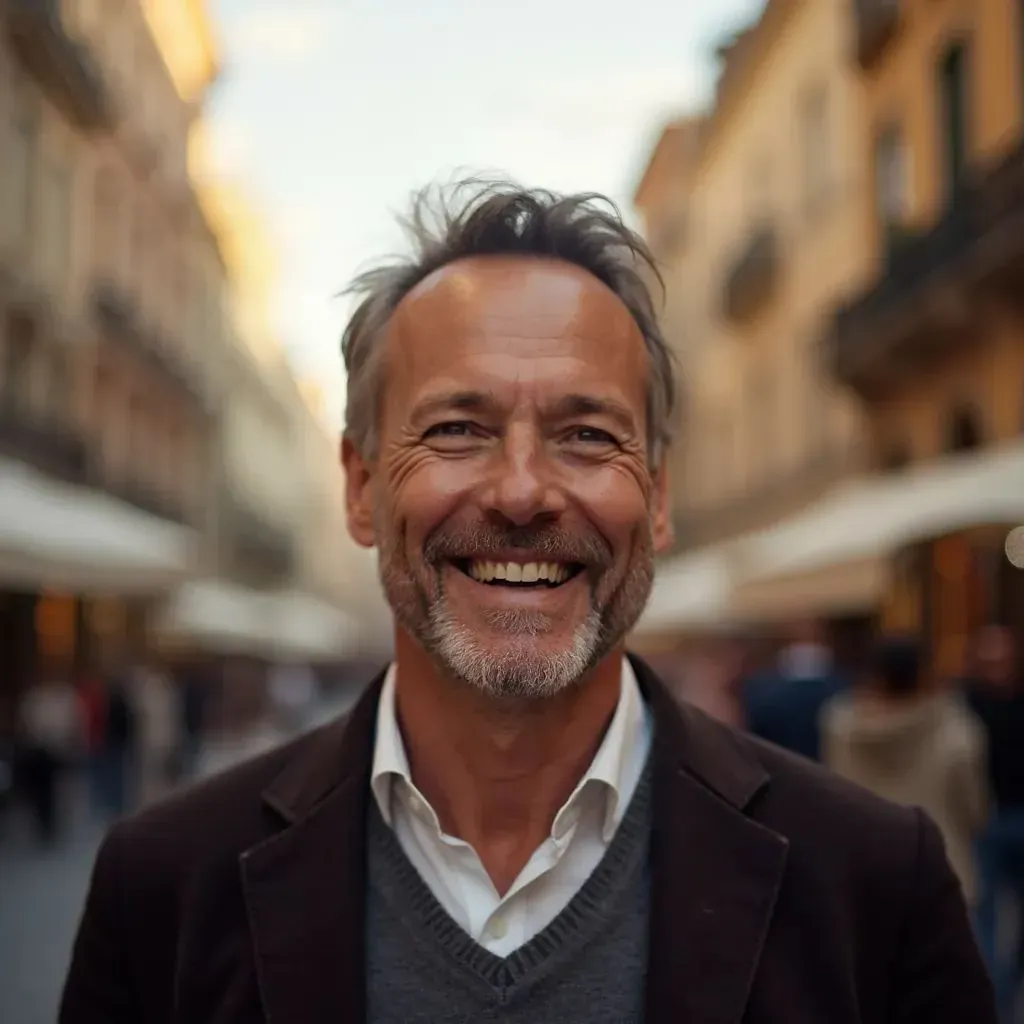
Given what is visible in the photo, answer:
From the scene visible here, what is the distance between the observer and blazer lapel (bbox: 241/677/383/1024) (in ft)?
5.67

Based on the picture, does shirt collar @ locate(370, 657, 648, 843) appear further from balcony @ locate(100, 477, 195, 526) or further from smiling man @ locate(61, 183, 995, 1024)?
balcony @ locate(100, 477, 195, 526)

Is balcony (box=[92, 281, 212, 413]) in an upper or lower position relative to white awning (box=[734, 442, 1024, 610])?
upper

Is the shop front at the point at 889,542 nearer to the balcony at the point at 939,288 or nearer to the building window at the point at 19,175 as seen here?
the balcony at the point at 939,288

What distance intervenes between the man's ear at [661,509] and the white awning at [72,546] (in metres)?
6.20

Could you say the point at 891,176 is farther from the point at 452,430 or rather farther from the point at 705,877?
the point at 705,877

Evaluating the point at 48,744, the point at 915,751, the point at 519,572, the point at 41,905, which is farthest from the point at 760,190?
the point at 519,572

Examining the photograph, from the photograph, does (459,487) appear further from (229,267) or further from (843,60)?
(229,267)

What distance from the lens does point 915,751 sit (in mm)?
5098

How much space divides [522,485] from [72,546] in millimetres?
7427

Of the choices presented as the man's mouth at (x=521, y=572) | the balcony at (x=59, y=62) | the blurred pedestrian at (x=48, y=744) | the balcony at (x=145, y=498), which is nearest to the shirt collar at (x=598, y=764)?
the man's mouth at (x=521, y=572)

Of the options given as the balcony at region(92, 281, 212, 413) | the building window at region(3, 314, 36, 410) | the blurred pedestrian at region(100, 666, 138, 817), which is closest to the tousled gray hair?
the blurred pedestrian at region(100, 666, 138, 817)

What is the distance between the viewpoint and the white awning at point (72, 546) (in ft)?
26.1

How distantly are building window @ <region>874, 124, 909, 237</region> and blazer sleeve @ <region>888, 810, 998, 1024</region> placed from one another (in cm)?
1549

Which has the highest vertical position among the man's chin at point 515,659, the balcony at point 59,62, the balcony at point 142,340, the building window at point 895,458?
the balcony at point 59,62
